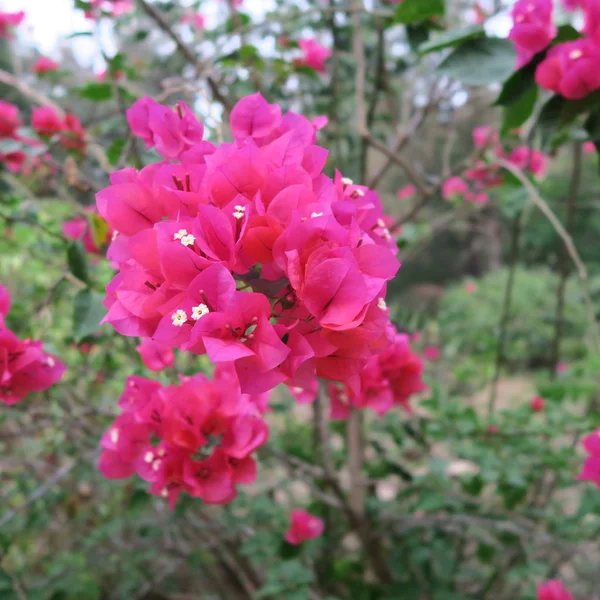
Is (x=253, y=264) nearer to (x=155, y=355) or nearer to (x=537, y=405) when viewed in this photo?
(x=155, y=355)

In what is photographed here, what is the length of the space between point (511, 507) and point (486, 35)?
46.9 inches

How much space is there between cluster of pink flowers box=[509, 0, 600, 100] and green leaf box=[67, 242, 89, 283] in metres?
0.58

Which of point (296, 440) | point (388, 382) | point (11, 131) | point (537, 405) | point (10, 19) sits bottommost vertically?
point (296, 440)

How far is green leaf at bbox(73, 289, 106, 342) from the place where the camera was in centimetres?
63

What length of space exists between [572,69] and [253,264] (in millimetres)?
427

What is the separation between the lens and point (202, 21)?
6.31 ft

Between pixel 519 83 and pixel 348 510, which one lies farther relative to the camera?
pixel 348 510

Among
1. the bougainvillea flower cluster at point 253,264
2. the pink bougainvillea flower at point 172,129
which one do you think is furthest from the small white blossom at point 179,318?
the pink bougainvillea flower at point 172,129

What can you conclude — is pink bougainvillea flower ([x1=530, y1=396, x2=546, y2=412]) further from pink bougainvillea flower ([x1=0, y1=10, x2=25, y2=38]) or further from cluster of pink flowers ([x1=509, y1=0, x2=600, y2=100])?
pink bougainvillea flower ([x1=0, y1=10, x2=25, y2=38])

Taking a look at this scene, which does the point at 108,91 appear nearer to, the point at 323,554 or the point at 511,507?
the point at 323,554

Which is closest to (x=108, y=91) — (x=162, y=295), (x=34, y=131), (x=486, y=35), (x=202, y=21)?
(x=34, y=131)

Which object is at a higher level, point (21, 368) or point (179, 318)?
point (179, 318)

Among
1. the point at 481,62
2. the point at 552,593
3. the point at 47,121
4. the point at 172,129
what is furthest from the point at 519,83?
the point at 47,121

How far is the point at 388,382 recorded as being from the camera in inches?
28.5
